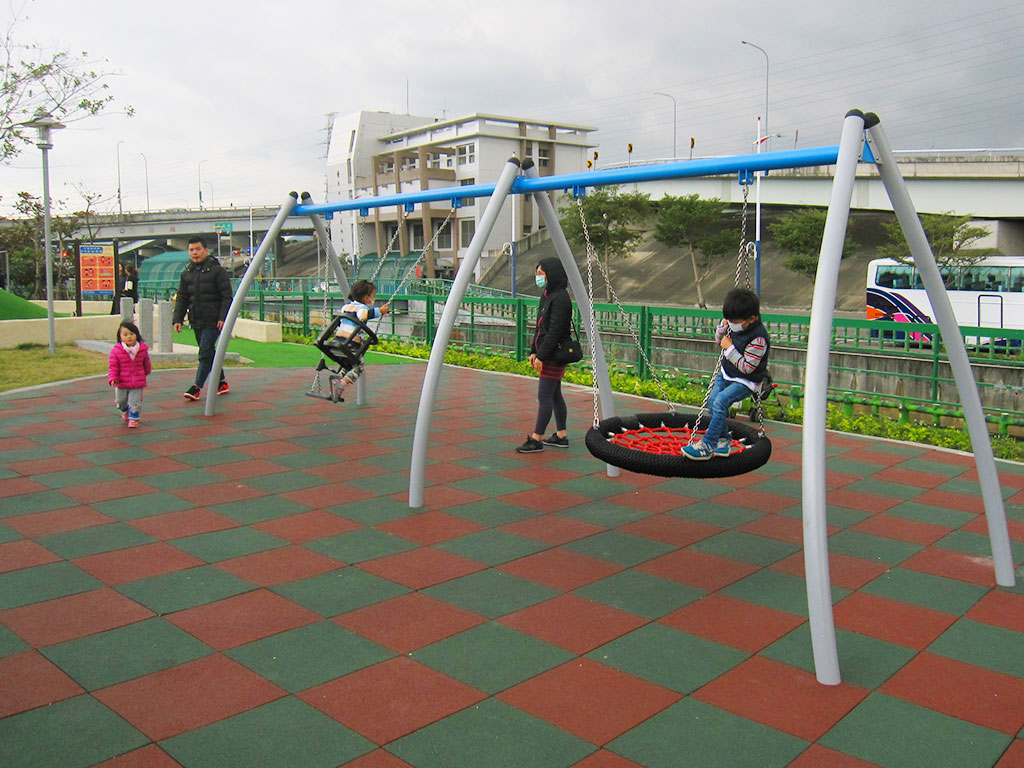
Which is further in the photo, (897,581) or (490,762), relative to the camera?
(897,581)

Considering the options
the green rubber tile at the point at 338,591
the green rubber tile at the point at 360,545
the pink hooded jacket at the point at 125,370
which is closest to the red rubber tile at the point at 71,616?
the green rubber tile at the point at 338,591

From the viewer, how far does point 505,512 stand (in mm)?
5637

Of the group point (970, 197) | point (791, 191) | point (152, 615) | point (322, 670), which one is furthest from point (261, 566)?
point (791, 191)

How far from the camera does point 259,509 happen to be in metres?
5.58

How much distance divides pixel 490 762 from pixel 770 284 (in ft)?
154

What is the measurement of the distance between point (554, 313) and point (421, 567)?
10.2ft

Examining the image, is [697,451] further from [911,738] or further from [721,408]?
[911,738]

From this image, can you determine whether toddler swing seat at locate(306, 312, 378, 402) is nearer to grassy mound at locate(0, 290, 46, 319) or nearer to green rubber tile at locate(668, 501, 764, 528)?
green rubber tile at locate(668, 501, 764, 528)

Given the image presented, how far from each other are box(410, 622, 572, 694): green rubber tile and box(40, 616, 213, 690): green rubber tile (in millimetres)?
992

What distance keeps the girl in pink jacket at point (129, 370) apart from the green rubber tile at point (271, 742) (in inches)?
227

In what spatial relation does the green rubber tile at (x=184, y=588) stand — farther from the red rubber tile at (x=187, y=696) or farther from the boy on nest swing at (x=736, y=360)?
the boy on nest swing at (x=736, y=360)

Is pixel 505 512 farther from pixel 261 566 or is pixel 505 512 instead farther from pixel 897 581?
pixel 897 581

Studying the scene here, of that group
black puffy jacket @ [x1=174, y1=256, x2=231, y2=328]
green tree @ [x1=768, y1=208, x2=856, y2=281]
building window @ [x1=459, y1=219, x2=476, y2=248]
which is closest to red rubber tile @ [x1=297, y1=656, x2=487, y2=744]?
black puffy jacket @ [x1=174, y1=256, x2=231, y2=328]

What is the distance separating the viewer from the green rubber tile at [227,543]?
4703 millimetres
